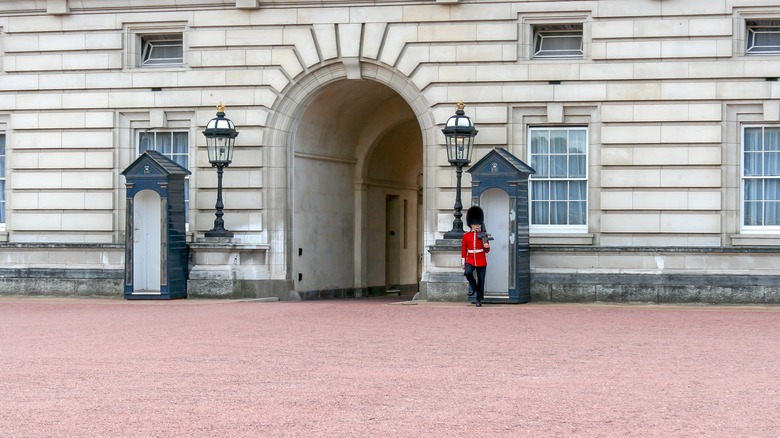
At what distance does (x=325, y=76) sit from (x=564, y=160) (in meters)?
4.10

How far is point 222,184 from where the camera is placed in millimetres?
23484

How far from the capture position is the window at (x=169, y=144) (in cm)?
2419

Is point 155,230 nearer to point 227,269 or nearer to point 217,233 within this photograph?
point 217,233

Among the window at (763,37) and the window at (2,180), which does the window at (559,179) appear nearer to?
the window at (763,37)

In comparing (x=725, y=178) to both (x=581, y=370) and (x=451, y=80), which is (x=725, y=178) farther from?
(x=581, y=370)

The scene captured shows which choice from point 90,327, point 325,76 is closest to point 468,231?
point 325,76

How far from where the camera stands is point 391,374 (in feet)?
→ 41.1

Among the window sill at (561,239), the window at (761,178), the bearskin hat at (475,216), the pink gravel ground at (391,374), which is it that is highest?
the window at (761,178)

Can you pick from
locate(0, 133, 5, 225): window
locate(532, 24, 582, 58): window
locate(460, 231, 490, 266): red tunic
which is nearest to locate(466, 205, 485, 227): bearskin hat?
locate(460, 231, 490, 266): red tunic

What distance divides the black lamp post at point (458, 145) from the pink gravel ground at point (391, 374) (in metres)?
2.70

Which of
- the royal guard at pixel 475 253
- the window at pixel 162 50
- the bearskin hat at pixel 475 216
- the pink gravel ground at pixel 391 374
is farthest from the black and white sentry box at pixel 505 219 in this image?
the window at pixel 162 50

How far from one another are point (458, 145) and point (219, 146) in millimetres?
3887

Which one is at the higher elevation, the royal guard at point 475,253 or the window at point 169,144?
the window at point 169,144

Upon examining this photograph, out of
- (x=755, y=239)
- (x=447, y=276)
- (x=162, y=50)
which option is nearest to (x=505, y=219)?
(x=447, y=276)
